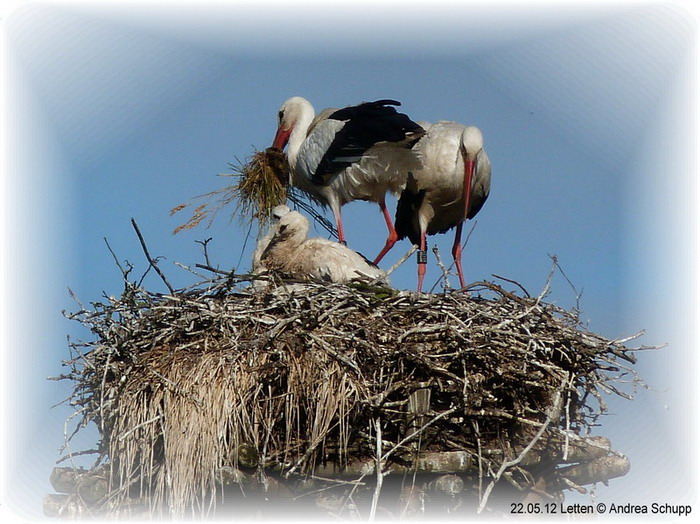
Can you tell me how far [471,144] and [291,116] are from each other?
1229 mm

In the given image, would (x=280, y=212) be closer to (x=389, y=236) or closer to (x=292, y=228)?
(x=292, y=228)

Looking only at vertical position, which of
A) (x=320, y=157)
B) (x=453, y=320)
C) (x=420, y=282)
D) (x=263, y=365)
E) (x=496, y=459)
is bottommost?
(x=496, y=459)

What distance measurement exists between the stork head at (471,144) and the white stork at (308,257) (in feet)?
5.16

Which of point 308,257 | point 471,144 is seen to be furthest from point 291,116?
point 308,257

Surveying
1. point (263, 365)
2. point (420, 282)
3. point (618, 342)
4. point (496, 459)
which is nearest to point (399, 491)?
point (496, 459)

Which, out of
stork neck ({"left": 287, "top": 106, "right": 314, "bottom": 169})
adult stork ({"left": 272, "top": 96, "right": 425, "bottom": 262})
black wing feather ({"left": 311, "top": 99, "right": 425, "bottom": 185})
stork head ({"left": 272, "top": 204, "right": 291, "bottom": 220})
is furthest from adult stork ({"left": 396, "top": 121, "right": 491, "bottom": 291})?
stork head ({"left": 272, "top": 204, "right": 291, "bottom": 220})

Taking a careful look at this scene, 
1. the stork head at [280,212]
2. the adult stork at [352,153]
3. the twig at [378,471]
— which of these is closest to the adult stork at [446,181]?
the adult stork at [352,153]

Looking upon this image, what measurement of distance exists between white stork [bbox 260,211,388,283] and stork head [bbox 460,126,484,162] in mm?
1574

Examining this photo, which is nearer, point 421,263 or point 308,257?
point 308,257

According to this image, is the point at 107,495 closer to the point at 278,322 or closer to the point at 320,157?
the point at 278,322

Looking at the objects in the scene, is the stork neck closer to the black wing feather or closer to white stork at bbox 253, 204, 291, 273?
the black wing feather

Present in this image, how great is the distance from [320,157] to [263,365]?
8.20 ft

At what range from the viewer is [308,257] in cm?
509

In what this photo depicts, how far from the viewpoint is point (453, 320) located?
4367 mm
